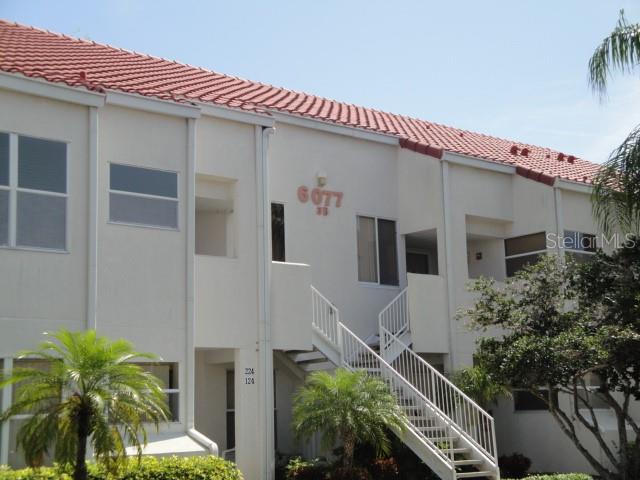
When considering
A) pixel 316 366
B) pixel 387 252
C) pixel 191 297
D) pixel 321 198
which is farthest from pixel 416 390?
pixel 321 198

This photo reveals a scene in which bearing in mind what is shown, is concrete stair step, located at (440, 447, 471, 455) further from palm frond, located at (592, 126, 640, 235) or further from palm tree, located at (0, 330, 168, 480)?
palm tree, located at (0, 330, 168, 480)

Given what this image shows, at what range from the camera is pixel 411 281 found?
20.7 m

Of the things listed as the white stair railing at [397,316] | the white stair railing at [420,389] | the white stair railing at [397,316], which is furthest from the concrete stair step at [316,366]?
the white stair railing at [397,316]

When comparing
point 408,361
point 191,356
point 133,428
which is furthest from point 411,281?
point 133,428

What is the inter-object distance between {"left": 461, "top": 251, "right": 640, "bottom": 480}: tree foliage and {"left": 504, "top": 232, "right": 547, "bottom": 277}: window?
6.32 metres

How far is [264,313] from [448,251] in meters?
5.44

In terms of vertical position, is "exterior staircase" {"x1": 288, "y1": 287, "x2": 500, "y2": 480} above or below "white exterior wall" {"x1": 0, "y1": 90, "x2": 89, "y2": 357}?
below

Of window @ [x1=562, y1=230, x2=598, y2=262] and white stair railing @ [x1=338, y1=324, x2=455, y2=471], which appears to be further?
window @ [x1=562, y1=230, x2=598, y2=262]

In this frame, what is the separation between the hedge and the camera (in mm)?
13258

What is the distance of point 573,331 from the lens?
15.1m

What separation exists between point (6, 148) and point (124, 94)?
8.05 feet

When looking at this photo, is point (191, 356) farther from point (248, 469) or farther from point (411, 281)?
point (411, 281)

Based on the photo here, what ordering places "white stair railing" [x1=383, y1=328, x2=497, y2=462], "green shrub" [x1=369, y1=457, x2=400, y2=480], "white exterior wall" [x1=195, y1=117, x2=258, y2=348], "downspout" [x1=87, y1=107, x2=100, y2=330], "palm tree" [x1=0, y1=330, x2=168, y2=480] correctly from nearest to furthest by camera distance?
"palm tree" [x1=0, y1=330, x2=168, y2=480], "downspout" [x1=87, y1=107, x2=100, y2=330], "green shrub" [x1=369, y1=457, x2=400, y2=480], "white exterior wall" [x1=195, y1=117, x2=258, y2=348], "white stair railing" [x1=383, y1=328, x2=497, y2=462]

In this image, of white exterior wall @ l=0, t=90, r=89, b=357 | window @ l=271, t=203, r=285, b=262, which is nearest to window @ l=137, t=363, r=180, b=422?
white exterior wall @ l=0, t=90, r=89, b=357
